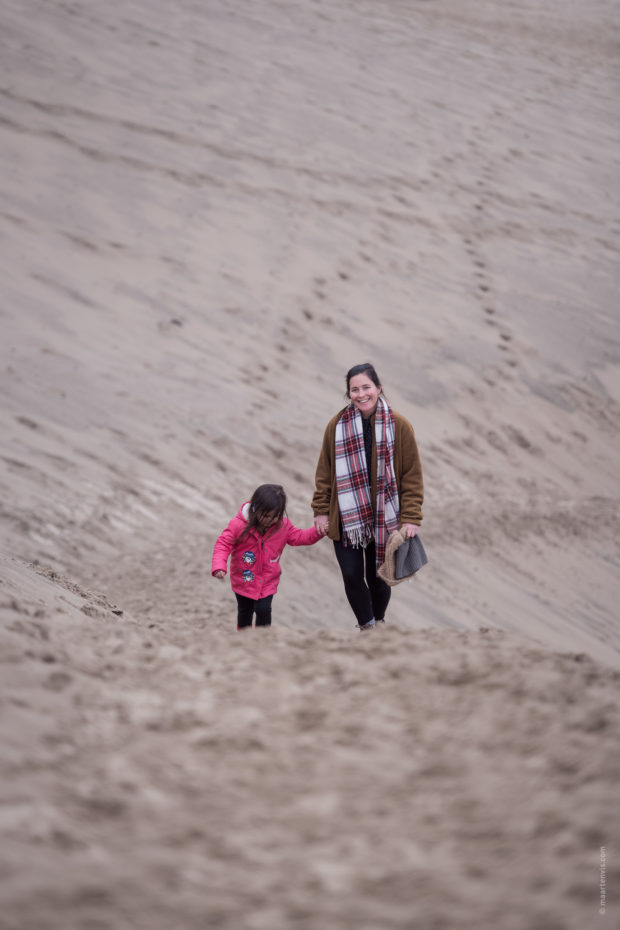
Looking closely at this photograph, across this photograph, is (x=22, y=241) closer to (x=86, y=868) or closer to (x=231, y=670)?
(x=231, y=670)

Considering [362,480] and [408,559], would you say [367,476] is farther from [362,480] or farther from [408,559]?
[408,559]

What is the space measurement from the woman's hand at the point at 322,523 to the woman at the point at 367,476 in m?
0.04

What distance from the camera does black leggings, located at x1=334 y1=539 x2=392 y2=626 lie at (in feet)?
11.1

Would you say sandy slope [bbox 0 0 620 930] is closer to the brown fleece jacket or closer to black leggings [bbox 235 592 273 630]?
black leggings [bbox 235 592 273 630]

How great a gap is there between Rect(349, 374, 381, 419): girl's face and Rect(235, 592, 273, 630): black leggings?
0.98m

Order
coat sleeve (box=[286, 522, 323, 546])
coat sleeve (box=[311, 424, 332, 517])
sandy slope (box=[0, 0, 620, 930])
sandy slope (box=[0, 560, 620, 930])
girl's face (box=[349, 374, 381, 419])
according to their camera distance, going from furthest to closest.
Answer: coat sleeve (box=[286, 522, 323, 546]) < coat sleeve (box=[311, 424, 332, 517]) < girl's face (box=[349, 374, 381, 419]) < sandy slope (box=[0, 0, 620, 930]) < sandy slope (box=[0, 560, 620, 930])

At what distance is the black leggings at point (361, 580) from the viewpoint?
339 centimetres

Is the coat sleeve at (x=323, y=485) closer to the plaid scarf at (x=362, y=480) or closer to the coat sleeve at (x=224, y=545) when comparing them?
the plaid scarf at (x=362, y=480)

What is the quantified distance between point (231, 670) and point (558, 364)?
6771mm

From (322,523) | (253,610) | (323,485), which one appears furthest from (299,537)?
(253,610)

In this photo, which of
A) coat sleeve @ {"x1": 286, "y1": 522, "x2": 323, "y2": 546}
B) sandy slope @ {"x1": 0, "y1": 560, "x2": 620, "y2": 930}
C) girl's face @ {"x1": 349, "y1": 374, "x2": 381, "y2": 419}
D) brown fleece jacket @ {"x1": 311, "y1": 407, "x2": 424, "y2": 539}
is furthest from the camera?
coat sleeve @ {"x1": 286, "y1": 522, "x2": 323, "y2": 546}

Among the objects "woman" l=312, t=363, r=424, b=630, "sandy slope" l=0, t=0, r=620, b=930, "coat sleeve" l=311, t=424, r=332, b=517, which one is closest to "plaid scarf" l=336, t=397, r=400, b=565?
"woman" l=312, t=363, r=424, b=630

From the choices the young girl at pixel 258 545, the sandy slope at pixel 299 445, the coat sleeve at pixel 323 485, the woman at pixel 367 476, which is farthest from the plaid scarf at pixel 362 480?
the sandy slope at pixel 299 445

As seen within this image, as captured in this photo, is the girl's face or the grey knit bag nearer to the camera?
the girl's face
